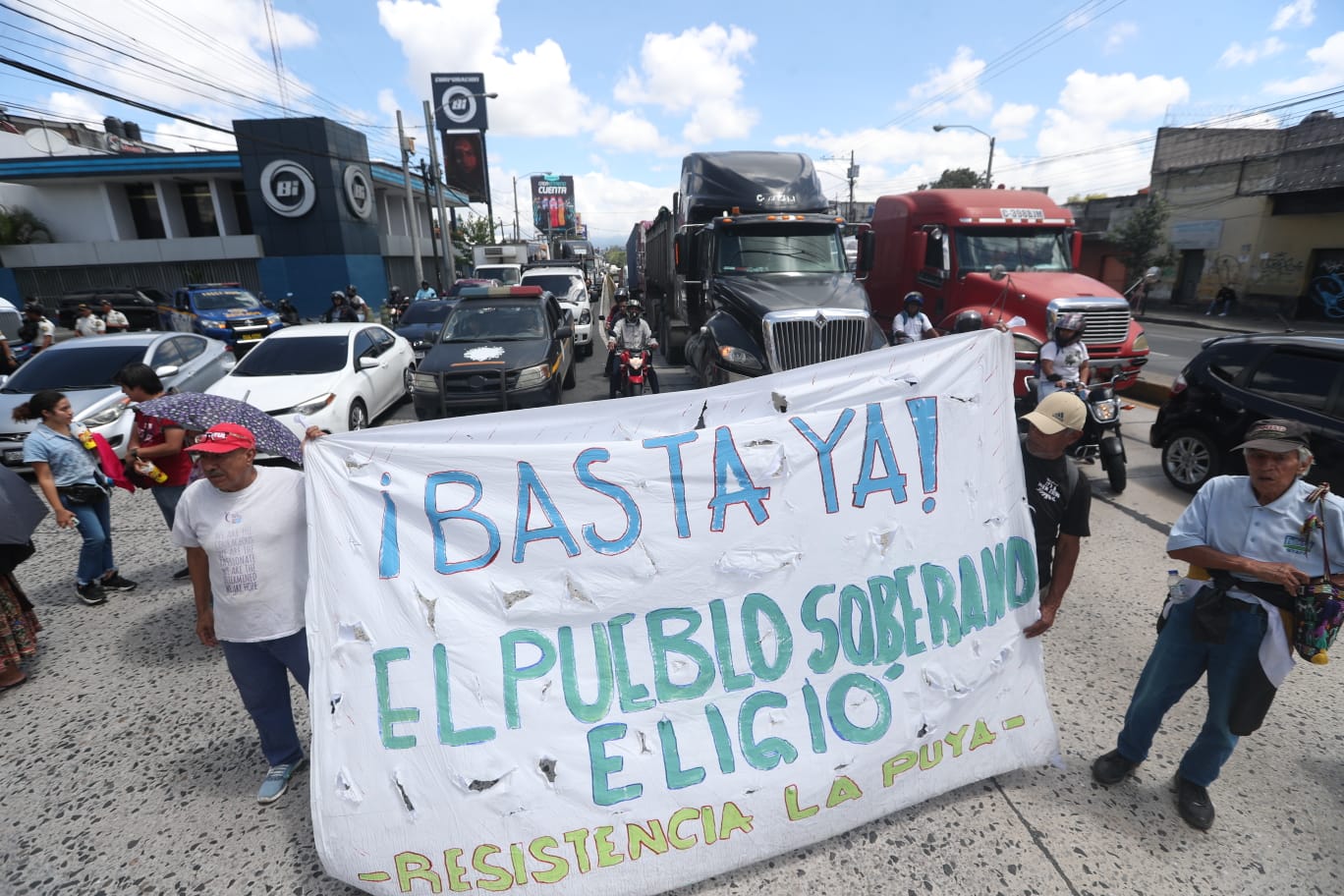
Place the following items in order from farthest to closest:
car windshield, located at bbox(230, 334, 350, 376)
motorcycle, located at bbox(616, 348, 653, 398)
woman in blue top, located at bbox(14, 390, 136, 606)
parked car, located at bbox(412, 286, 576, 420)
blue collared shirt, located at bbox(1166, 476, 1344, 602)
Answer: motorcycle, located at bbox(616, 348, 653, 398), car windshield, located at bbox(230, 334, 350, 376), parked car, located at bbox(412, 286, 576, 420), woman in blue top, located at bbox(14, 390, 136, 606), blue collared shirt, located at bbox(1166, 476, 1344, 602)

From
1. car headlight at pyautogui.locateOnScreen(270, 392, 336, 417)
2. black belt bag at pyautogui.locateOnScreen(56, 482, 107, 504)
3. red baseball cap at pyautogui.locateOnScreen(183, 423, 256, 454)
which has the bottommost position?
car headlight at pyautogui.locateOnScreen(270, 392, 336, 417)

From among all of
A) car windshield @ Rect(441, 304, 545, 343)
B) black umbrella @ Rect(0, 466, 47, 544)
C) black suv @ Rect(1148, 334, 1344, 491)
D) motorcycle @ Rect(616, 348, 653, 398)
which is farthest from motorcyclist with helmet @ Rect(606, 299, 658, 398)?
black umbrella @ Rect(0, 466, 47, 544)

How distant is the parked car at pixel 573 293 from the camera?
15925mm

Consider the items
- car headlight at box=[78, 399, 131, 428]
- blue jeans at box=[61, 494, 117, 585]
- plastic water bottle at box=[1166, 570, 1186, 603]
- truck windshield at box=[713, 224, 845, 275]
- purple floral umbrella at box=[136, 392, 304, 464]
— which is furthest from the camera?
truck windshield at box=[713, 224, 845, 275]

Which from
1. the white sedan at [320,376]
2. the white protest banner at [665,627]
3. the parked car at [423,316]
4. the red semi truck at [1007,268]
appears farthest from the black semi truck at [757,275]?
the parked car at [423,316]

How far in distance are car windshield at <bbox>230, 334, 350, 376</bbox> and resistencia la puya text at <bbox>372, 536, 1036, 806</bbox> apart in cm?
766

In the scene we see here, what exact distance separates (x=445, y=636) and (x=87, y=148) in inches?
2312

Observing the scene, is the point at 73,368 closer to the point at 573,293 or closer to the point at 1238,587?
the point at 573,293

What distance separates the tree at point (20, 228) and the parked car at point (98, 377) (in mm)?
34027

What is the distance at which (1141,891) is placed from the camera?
2496 mm

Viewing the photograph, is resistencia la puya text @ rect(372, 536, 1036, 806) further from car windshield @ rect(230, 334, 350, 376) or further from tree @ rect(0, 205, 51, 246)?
tree @ rect(0, 205, 51, 246)

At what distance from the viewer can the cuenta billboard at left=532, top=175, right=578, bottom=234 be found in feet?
385

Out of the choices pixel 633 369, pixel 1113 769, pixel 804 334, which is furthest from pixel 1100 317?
pixel 1113 769

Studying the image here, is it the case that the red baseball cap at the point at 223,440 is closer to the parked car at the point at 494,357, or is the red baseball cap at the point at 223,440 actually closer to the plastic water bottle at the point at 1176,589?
the plastic water bottle at the point at 1176,589
